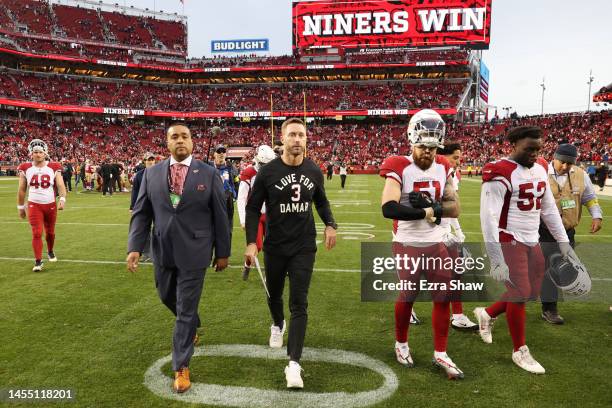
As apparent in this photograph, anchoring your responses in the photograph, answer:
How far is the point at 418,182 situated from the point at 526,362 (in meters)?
1.83

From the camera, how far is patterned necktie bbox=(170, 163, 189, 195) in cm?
348

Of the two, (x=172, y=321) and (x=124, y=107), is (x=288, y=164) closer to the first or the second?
(x=172, y=321)

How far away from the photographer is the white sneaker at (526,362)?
12.0ft

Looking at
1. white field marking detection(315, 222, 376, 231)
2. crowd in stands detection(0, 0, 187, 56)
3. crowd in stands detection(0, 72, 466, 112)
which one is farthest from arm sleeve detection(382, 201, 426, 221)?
crowd in stands detection(0, 0, 187, 56)

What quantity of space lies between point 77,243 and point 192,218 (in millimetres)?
7115

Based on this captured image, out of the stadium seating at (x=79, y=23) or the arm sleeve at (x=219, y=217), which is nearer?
the arm sleeve at (x=219, y=217)

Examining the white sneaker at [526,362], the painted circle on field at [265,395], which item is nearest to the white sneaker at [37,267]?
the painted circle on field at [265,395]

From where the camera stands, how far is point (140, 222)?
3613 mm

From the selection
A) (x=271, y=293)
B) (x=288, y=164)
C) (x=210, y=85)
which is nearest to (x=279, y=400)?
(x=271, y=293)

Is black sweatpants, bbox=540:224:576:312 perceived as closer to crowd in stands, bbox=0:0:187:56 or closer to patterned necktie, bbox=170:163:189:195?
patterned necktie, bbox=170:163:189:195

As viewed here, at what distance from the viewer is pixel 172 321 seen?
4.84 m

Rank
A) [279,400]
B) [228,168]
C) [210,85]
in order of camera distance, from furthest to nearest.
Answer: [210,85]
[228,168]
[279,400]

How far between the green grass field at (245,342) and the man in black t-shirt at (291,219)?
0.75 metres

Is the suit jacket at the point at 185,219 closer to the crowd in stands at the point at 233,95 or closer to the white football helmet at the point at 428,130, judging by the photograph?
the white football helmet at the point at 428,130
